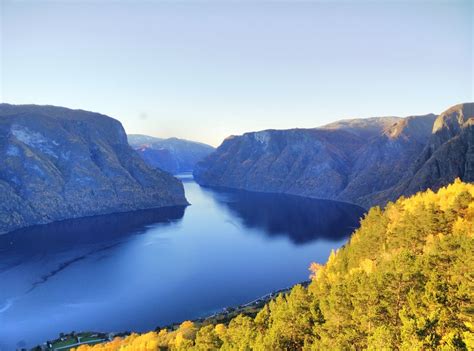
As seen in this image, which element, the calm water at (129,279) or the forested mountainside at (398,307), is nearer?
the forested mountainside at (398,307)

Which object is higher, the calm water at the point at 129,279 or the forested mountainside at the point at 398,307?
the forested mountainside at the point at 398,307

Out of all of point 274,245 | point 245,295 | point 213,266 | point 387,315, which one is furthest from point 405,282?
point 274,245

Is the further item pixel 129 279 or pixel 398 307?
pixel 129 279

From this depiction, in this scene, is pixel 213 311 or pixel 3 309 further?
pixel 3 309

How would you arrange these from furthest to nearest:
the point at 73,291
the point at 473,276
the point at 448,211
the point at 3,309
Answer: the point at 73,291 < the point at 3,309 < the point at 448,211 < the point at 473,276

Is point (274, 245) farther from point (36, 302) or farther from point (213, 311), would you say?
point (36, 302)

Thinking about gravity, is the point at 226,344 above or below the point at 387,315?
below

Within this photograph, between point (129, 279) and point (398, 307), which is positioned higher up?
point (398, 307)

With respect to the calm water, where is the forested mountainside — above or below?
above

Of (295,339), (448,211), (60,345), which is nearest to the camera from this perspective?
(295,339)

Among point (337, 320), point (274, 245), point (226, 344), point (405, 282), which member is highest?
point (405, 282)

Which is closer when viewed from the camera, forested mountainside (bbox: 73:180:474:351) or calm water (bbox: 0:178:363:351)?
forested mountainside (bbox: 73:180:474:351)
